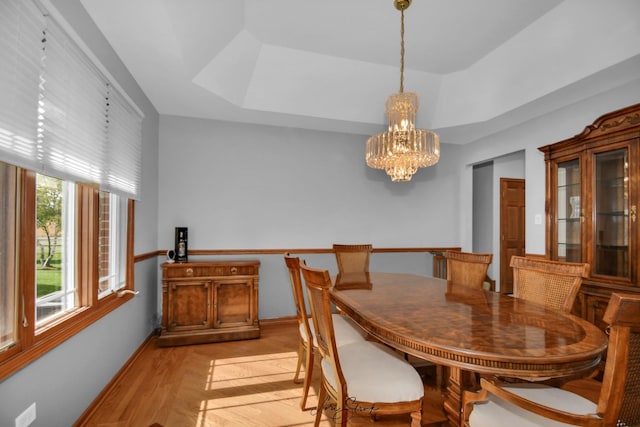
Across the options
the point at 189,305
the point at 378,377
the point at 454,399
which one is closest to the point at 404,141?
the point at 378,377

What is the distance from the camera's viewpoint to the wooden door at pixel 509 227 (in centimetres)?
496

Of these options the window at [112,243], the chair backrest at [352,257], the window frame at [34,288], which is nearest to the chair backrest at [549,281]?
the chair backrest at [352,257]

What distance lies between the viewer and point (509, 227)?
197 inches

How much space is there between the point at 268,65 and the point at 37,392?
3036mm

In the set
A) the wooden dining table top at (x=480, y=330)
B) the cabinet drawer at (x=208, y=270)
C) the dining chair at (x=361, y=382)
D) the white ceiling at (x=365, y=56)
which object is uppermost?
the white ceiling at (x=365, y=56)

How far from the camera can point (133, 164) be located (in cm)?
259

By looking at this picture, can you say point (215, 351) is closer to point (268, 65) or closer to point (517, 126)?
point (268, 65)

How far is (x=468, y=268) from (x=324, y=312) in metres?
1.70

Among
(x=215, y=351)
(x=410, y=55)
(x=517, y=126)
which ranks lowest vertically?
(x=215, y=351)

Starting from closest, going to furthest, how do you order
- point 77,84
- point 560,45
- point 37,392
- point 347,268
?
1. point 37,392
2. point 77,84
3. point 560,45
4. point 347,268

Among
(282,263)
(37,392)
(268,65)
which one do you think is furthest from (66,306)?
(268,65)

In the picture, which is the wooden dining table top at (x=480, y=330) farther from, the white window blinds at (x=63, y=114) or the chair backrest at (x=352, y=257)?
the white window blinds at (x=63, y=114)

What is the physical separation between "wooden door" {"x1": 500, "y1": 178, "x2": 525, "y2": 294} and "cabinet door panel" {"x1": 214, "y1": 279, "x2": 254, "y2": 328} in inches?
164

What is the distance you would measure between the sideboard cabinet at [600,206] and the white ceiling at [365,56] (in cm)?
52
